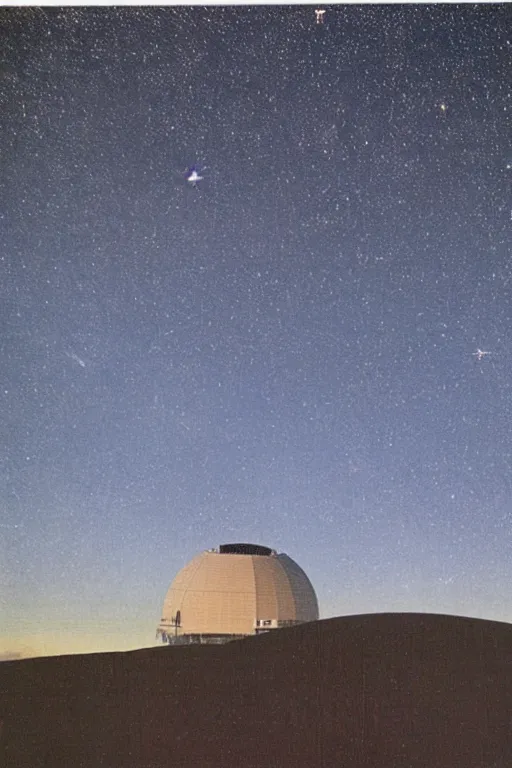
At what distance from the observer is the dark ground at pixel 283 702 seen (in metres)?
2.53

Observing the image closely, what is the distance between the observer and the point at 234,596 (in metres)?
3.60

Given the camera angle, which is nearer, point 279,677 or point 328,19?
point 279,677

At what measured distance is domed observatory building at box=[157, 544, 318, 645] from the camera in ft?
10.1

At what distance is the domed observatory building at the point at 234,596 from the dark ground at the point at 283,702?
11.9 inches

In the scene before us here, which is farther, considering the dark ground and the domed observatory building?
the domed observatory building

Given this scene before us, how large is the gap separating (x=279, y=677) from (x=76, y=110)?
1.90m

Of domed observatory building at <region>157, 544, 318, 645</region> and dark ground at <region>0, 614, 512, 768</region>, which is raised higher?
domed observatory building at <region>157, 544, 318, 645</region>

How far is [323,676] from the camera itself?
269 cm

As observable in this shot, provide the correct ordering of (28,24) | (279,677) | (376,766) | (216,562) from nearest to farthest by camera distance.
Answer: (376,766), (279,677), (28,24), (216,562)

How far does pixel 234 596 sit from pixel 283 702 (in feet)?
3.29

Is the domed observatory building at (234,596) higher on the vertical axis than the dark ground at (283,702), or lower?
higher

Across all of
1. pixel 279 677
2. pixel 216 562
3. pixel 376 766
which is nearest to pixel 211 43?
pixel 216 562

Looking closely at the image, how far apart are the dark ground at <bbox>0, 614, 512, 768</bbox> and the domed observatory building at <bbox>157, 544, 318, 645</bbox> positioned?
302 millimetres

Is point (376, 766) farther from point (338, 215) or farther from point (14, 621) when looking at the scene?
point (338, 215)
